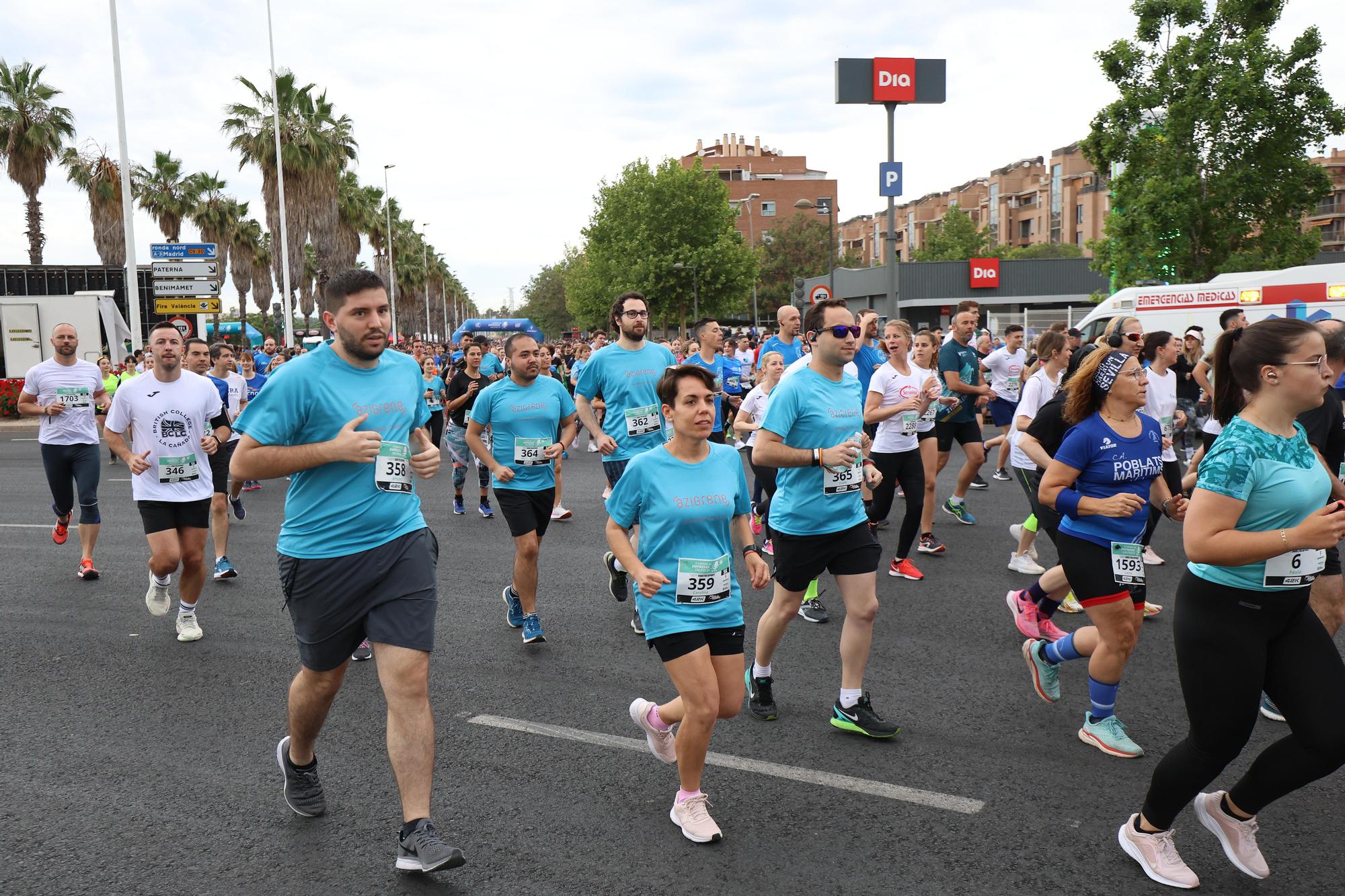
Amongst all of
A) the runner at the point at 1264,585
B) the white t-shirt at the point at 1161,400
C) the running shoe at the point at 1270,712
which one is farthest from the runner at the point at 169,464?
the white t-shirt at the point at 1161,400

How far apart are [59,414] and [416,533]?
6089 millimetres

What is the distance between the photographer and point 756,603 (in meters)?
7.13

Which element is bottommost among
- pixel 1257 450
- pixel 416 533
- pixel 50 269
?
pixel 416 533

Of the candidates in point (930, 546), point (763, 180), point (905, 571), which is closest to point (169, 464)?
point (905, 571)

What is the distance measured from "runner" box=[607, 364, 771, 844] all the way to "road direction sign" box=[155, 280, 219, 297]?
86.8ft

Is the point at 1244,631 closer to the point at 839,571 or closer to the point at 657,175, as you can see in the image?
the point at 839,571

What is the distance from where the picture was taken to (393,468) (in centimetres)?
369

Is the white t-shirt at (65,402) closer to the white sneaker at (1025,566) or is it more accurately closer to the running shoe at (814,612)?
the running shoe at (814,612)

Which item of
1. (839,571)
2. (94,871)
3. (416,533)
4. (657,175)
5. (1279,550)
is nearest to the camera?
(1279,550)

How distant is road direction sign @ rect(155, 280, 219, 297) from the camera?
26719 millimetres

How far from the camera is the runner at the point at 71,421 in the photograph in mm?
8141

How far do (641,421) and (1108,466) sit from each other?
3184mm

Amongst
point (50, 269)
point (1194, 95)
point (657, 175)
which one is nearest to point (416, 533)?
point (1194, 95)

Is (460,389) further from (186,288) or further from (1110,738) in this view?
(186,288)
